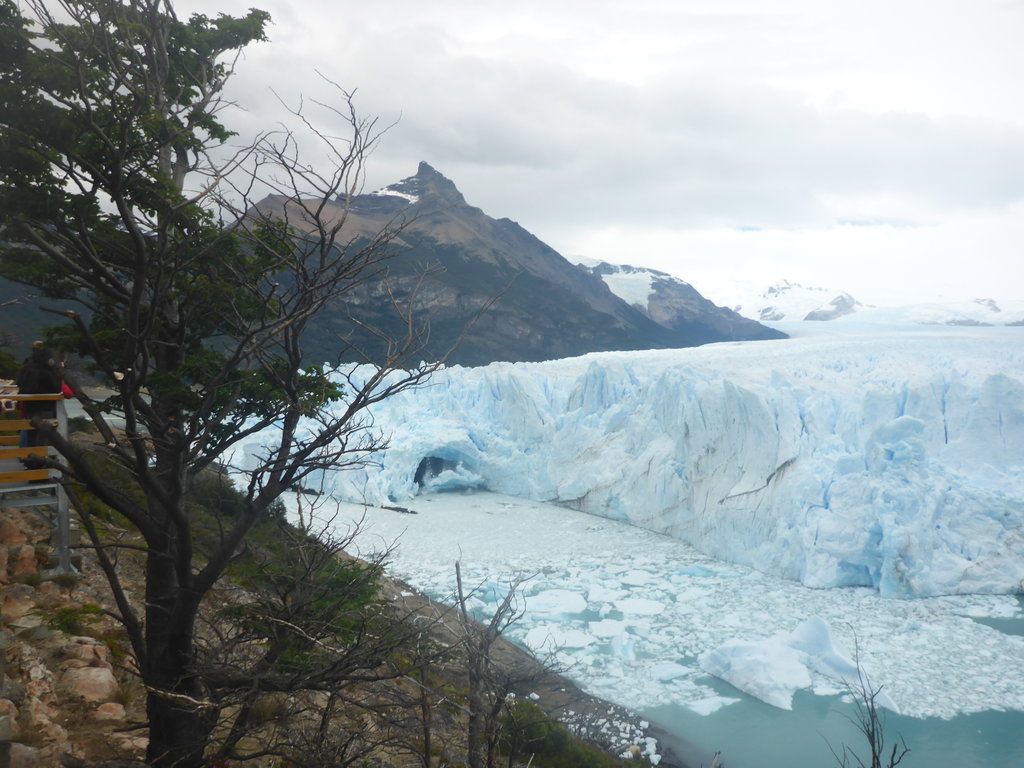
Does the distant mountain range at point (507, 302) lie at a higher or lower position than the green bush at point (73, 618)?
higher

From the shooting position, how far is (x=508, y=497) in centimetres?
1731

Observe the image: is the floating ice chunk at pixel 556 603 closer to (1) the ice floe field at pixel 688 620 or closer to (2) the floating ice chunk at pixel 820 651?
(1) the ice floe field at pixel 688 620

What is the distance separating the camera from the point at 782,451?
39.9ft

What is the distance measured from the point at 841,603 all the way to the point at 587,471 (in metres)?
6.84

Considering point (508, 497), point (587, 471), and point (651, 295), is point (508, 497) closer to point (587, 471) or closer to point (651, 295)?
point (587, 471)

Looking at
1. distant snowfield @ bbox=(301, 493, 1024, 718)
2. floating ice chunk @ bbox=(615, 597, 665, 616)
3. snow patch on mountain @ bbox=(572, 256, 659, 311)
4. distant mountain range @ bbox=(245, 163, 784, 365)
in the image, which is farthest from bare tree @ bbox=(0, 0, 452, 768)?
snow patch on mountain @ bbox=(572, 256, 659, 311)

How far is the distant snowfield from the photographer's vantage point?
294 inches

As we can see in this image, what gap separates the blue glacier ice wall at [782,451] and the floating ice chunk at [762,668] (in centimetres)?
304

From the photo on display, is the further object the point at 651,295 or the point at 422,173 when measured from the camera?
the point at 651,295

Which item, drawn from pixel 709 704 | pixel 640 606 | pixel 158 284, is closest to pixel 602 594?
pixel 640 606

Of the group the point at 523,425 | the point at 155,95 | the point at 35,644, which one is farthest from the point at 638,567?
the point at 155,95

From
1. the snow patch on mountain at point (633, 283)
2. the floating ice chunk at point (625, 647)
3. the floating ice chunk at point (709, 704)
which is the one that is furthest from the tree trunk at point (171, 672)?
the snow patch on mountain at point (633, 283)

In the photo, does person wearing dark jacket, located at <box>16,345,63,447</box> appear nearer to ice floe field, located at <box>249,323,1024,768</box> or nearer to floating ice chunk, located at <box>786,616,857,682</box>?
ice floe field, located at <box>249,323,1024,768</box>

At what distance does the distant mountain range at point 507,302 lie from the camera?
35.9 metres
